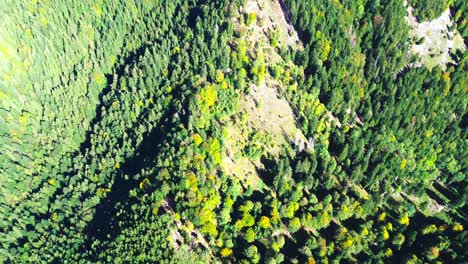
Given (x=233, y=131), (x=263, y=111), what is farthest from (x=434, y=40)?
(x=233, y=131)

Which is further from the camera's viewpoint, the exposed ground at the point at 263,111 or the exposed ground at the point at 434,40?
the exposed ground at the point at 434,40

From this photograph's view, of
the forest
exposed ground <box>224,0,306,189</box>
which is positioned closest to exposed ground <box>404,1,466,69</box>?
the forest

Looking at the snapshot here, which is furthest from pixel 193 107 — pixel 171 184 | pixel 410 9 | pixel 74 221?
pixel 410 9

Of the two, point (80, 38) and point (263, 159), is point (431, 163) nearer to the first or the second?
point (263, 159)

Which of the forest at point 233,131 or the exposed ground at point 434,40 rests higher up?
the exposed ground at point 434,40

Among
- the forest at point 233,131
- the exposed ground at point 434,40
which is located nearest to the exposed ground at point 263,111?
the forest at point 233,131

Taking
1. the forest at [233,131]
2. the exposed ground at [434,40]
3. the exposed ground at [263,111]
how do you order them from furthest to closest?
the exposed ground at [434,40]
the exposed ground at [263,111]
the forest at [233,131]

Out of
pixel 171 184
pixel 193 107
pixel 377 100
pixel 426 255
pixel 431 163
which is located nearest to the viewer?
pixel 171 184

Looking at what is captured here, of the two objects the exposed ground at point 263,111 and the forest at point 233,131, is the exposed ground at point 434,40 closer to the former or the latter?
the forest at point 233,131

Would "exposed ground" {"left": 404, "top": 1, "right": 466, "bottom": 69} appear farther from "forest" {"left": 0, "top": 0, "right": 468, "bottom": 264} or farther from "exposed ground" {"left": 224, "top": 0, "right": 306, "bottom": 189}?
"exposed ground" {"left": 224, "top": 0, "right": 306, "bottom": 189}
